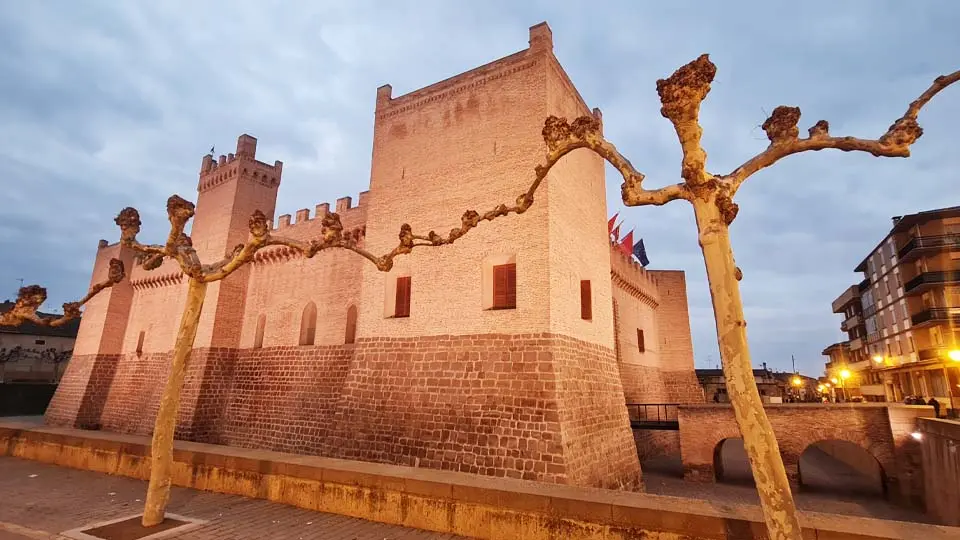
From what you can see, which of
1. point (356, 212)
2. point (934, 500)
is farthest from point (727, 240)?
point (356, 212)

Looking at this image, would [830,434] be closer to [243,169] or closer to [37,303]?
[37,303]

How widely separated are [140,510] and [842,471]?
82.3ft

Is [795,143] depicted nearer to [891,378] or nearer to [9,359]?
[891,378]

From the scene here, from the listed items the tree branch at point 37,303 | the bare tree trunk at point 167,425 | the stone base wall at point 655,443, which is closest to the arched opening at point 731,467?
the stone base wall at point 655,443

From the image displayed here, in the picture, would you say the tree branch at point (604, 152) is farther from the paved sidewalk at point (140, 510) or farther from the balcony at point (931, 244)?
the balcony at point (931, 244)

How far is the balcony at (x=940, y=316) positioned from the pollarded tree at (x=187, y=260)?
118 ft

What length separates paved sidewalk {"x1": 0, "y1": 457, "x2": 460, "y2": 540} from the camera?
556 cm

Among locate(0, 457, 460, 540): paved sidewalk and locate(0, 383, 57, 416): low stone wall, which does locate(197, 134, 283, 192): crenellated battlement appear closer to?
locate(0, 457, 460, 540): paved sidewalk

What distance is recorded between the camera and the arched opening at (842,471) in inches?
637

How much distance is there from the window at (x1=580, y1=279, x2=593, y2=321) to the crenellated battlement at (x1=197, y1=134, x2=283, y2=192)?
15.9 m

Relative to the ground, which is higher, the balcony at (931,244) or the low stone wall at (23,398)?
the balcony at (931,244)

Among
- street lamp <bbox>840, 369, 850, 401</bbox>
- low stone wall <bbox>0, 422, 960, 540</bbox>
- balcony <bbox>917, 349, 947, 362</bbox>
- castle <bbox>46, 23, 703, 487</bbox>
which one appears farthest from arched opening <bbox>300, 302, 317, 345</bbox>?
balcony <bbox>917, 349, 947, 362</bbox>

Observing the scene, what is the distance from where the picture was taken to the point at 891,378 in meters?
36.5

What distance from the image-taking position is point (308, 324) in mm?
17984
